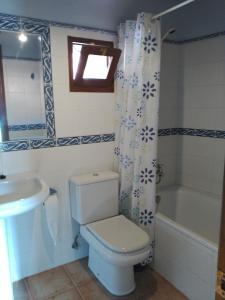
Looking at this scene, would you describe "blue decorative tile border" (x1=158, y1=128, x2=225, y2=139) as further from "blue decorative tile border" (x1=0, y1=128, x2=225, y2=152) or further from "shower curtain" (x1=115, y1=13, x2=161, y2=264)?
"shower curtain" (x1=115, y1=13, x2=161, y2=264)

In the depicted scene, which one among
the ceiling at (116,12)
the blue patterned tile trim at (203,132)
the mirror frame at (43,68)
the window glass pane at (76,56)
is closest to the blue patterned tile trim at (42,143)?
the mirror frame at (43,68)

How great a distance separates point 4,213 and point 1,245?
1.12 ft

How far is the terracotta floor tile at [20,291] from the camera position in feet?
6.22

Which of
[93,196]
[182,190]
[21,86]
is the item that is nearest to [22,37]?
[21,86]

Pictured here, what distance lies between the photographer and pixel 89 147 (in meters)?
2.21

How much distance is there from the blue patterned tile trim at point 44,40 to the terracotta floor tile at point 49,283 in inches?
45.2

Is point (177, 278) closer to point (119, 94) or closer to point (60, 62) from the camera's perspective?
point (119, 94)

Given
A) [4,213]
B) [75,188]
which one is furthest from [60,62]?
[4,213]

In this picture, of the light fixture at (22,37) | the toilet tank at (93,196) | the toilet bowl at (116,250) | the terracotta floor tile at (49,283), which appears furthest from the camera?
the toilet tank at (93,196)

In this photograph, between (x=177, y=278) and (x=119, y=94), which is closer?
(x=177, y=278)

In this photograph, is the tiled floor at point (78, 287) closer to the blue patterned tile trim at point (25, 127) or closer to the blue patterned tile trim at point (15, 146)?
the blue patterned tile trim at point (15, 146)

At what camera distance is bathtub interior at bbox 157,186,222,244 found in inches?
94.4

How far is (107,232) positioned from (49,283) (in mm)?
657

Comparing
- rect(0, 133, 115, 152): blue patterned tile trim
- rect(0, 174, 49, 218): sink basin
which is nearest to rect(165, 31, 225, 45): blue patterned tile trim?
rect(0, 133, 115, 152): blue patterned tile trim
